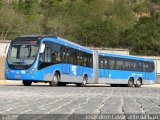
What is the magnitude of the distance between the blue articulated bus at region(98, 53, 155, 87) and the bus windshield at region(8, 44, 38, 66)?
29.9ft

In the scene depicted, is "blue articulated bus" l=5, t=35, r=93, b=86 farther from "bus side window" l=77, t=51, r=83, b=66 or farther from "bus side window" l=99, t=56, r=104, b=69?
"bus side window" l=99, t=56, r=104, b=69

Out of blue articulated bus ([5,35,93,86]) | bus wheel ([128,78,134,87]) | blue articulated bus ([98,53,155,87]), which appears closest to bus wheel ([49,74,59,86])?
blue articulated bus ([5,35,93,86])

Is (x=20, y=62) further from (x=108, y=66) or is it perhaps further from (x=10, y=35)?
(x=10, y=35)

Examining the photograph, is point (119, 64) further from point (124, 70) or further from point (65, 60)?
point (65, 60)

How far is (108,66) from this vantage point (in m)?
32.9

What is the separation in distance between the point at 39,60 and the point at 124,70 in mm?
12664

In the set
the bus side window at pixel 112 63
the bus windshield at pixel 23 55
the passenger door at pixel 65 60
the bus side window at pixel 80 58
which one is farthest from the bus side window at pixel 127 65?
the bus windshield at pixel 23 55

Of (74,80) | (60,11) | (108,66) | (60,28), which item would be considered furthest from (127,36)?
(74,80)

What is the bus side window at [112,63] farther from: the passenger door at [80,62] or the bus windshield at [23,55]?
the bus windshield at [23,55]

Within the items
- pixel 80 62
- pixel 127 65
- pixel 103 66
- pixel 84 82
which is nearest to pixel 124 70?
pixel 127 65

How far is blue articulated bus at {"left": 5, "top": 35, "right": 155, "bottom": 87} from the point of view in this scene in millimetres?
23562

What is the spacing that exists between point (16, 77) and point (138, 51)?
1549 inches

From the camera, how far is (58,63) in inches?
987

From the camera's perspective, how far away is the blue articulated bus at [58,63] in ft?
77.3
